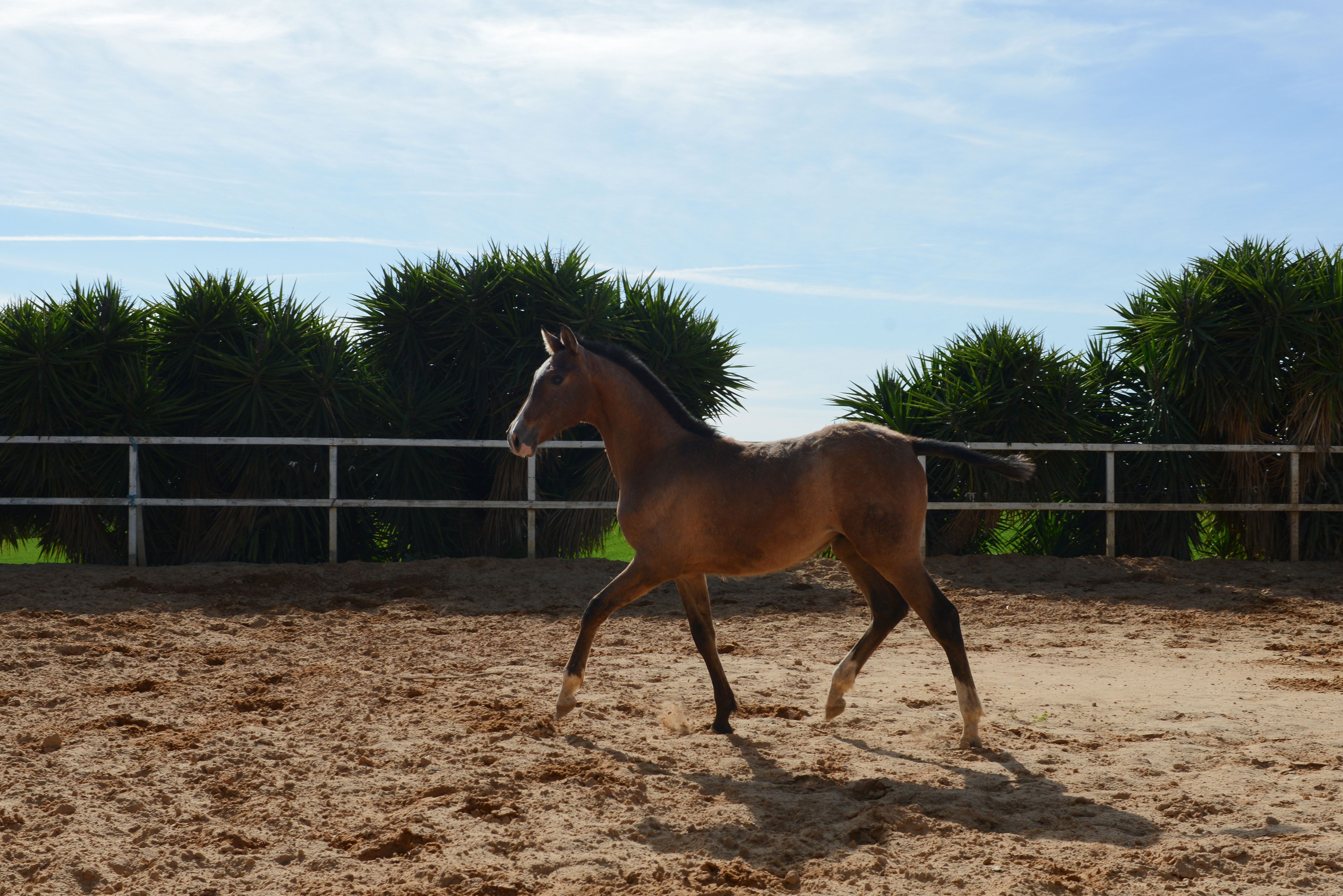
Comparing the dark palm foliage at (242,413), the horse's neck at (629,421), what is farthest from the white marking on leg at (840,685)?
the dark palm foliage at (242,413)

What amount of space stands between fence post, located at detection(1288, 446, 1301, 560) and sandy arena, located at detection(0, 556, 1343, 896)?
392 cm

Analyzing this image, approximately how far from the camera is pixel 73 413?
10891 mm

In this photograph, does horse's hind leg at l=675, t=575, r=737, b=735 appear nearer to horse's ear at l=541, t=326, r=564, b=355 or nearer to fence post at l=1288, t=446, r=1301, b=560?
horse's ear at l=541, t=326, r=564, b=355

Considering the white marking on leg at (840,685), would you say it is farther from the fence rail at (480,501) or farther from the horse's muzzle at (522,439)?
the fence rail at (480,501)

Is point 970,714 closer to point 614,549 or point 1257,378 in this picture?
point 1257,378

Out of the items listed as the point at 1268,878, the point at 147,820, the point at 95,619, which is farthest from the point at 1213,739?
the point at 95,619

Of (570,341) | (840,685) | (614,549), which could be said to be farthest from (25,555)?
(840,685)

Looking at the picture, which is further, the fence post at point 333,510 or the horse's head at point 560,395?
the fence post at point 333,510

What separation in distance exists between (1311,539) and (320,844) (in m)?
11.6

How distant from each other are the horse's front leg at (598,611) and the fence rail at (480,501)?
575cm

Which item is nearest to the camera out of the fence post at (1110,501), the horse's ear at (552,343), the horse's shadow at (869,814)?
the horse's shadow at (869,814)

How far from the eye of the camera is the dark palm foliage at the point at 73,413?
10781mm

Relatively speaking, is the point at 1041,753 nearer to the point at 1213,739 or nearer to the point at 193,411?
the point at 1213,739

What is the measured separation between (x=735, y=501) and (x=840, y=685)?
984 mm
